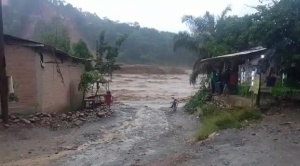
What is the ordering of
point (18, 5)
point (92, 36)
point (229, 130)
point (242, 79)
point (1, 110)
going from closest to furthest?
point (229, 130) < point (1, 110) < point (242, 79) < point (18, 5) < point (92, 36)

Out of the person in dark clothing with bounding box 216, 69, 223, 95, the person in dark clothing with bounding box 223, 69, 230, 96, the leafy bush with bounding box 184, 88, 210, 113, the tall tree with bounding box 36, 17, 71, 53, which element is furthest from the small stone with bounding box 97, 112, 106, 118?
the tall tree with bounding box 36, 17, 71, 53

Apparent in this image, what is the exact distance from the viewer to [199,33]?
30.0m

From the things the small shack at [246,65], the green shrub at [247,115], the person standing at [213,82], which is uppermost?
the small shack at [246,65]

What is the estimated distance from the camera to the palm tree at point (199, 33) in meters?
28.8

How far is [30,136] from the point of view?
1205cm

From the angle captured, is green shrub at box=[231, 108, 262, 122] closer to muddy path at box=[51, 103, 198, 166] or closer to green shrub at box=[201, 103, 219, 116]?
muddy path at box=[51, 103, 198, 166]

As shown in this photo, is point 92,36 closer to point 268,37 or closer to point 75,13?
point 75,13

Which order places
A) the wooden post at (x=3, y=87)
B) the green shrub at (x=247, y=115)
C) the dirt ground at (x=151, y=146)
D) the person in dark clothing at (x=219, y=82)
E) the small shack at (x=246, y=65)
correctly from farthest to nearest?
the person in dark clothing at (x=219, y=82)
the small shack at (x=246, y=65)
the wooden post at (x=3, y=87)
the green shrub at (x=247, y=115)
the dirt ground at (x=151, y=146)

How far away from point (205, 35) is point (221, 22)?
80.1 inches

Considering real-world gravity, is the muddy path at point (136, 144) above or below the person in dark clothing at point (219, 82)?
below

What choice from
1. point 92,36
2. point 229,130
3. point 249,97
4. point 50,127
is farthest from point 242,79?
point 92,36

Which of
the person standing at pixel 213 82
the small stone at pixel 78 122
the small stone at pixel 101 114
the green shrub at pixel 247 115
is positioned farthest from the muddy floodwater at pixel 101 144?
the person standing at pixel 213 82

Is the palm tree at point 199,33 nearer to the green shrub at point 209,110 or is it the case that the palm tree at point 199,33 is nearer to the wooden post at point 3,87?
the green shrub at point 209,110

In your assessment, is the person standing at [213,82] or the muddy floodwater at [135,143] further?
the person standing at [213,82]
